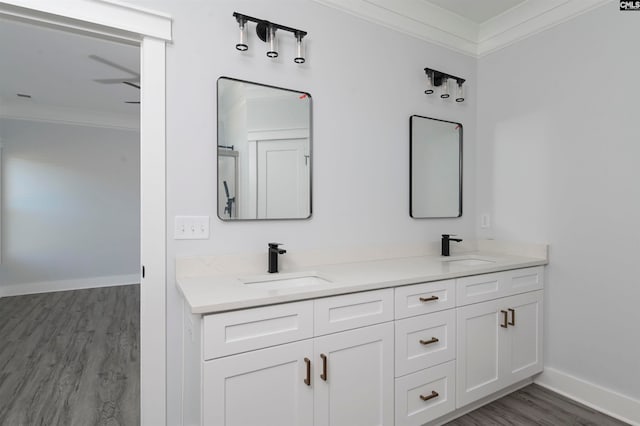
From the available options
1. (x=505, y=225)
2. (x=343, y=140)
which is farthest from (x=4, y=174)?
(x=505, y=225)

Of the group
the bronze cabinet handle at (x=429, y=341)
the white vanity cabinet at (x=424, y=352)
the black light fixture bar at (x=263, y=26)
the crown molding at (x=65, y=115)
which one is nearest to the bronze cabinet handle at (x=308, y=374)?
the white vanity cabinet at (x=424, y=352)

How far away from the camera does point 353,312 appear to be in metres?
1.52

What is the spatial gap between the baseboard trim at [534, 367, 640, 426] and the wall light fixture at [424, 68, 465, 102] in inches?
79.1

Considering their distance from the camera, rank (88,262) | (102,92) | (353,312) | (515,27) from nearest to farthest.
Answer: (353,312) < (515,27) < (102,92) < (88,262)

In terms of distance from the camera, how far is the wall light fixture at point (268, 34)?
172 cm

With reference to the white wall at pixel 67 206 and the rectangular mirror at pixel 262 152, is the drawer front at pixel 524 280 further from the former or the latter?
the white wall at pixel 67 206

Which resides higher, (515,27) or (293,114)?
(515,27)

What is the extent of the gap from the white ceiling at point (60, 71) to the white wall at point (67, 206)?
0.37 meters

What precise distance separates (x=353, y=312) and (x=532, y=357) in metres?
1.50

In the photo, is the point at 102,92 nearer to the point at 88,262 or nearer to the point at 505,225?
the point at 88,262

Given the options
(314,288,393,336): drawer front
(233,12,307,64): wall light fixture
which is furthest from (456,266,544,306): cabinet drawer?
(233,12,307,64): wall light fixture

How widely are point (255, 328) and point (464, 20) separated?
2.65 meters

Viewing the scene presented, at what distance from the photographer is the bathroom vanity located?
49.8 inches

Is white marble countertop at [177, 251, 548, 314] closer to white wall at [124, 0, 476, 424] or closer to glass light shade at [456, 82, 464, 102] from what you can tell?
white wall at [124, 0, 476, 424]
